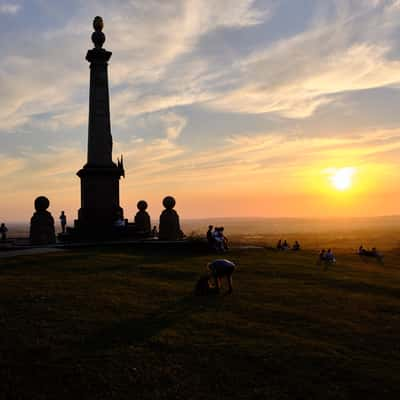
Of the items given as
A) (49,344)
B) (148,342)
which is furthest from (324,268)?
(49,344)

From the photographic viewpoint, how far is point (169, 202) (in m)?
31.1

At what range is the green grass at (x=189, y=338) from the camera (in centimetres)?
717

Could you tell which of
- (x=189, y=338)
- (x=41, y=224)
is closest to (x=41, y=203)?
(x=41, y=224)

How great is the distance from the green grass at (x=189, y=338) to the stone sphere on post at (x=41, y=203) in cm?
1226

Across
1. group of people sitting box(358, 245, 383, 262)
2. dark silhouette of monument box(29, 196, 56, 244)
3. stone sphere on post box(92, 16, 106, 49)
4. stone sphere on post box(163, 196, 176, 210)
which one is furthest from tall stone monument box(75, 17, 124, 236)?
group of people sitting box(358, 245, 383, 262)

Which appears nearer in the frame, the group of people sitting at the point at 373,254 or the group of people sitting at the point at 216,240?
the group of people sitting at the point at 216,240

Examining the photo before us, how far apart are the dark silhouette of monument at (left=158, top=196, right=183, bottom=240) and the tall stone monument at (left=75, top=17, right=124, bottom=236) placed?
310cm

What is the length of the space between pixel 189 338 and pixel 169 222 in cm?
2126

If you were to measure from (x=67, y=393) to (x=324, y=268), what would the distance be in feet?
52.4

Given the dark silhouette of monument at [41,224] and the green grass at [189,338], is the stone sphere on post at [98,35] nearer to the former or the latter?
the dark silhouette of monument at [41,224]

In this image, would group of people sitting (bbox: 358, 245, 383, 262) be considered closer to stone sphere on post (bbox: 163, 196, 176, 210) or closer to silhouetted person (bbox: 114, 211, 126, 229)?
stone sphere on post (bbox: 163, 196, 176, 210)

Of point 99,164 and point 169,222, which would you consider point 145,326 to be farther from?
point 99,164

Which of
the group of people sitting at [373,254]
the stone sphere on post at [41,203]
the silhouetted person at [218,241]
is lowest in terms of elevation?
the group of people sitting at [373,254]

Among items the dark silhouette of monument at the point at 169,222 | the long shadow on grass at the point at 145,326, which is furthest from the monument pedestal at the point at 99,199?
the long shadow on grass at the point at 145,326
